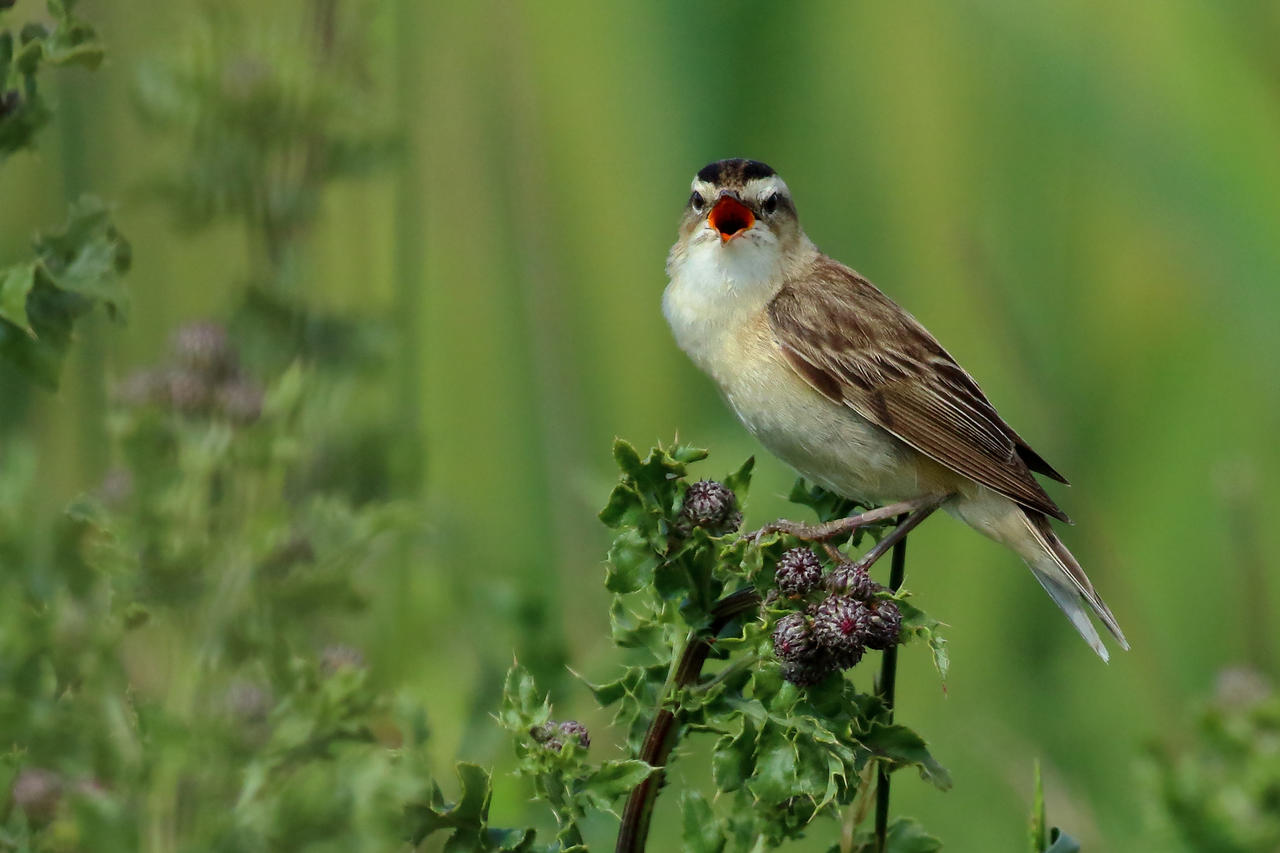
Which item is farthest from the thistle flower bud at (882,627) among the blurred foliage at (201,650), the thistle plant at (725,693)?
the blurred foliage at (201,650)

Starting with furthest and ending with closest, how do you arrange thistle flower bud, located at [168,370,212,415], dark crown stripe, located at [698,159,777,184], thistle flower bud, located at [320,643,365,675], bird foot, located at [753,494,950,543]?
dark crown stripe, located at [698,159,777,184], thistle flower bud, located at [168,370,212,415], bird foot, located at [753,494,950,543], thistle flower bud, located at [320,643,365,675]

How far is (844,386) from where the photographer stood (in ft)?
12.0

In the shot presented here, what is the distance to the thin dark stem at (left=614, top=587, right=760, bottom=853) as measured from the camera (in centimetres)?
203

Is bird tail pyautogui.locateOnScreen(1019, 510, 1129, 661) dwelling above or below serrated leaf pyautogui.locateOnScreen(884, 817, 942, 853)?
above

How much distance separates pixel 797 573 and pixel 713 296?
5.08ft

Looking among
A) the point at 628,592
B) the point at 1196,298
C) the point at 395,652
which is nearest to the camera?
the point at 628,592

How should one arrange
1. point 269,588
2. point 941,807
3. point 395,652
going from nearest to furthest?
point 269,588 < point 395,652 < point 941,807

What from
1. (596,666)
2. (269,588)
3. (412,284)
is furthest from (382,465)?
(269,588)

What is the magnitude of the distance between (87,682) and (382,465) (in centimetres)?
170

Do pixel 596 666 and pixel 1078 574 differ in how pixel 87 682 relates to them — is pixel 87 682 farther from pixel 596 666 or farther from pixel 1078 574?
pixel 1078 574

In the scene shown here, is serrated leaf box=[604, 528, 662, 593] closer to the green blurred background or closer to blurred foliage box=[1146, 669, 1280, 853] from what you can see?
the green blurred background

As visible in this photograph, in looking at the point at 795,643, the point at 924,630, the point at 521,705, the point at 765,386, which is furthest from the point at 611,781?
the point at 765,386

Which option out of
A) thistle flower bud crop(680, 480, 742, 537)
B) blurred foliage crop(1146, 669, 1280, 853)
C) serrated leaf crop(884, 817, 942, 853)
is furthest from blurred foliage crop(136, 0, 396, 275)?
blurred foliage crop(1146, 669, 1280, 853)

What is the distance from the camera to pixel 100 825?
2.02m
